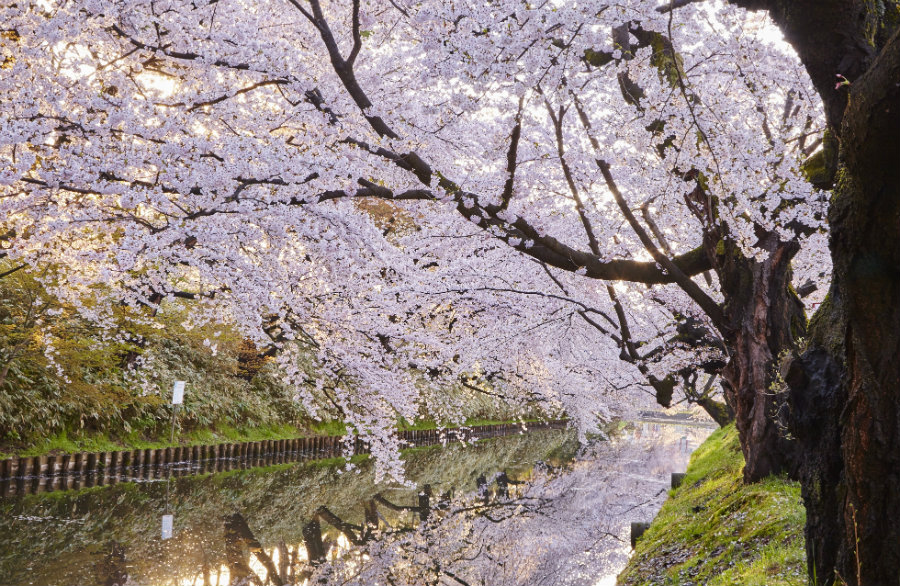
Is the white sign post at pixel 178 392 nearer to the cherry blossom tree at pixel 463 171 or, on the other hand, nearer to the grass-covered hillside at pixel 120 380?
the grass-covered hillside at pixel 120 380

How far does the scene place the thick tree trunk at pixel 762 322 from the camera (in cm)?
830

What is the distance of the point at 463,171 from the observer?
9766 millimetres

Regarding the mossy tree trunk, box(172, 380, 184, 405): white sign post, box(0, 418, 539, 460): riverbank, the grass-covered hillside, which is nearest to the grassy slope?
the mossy tree trunk

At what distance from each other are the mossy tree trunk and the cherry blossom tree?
20 mm

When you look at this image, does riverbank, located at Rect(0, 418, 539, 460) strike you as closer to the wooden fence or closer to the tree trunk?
the wooden fence

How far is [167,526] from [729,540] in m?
9.16

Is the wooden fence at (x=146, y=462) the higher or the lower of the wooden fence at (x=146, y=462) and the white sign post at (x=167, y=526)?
the higher

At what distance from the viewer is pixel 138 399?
54.3 ft

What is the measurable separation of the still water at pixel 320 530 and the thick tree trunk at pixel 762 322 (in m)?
4.07

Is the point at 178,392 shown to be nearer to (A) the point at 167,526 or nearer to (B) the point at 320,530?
(A) the point at 167,526

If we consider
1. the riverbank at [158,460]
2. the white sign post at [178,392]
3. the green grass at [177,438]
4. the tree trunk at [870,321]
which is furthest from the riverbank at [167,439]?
the tree trunk at [870,321]

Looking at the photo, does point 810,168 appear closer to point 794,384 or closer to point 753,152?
point 753,152

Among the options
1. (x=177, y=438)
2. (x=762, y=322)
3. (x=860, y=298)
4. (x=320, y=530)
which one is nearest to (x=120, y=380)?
(x=177, y=438)

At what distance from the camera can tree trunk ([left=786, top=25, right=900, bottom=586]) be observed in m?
3.12
